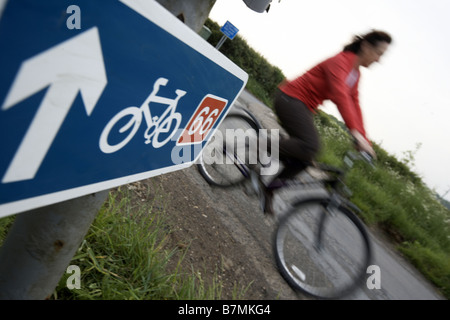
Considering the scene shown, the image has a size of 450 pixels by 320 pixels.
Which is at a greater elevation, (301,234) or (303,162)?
(303,162)

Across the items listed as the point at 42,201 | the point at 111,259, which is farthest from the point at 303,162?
the point at 42,201

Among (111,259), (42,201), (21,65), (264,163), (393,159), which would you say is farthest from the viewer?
(393,159)

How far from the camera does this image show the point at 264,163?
2969 millimetres

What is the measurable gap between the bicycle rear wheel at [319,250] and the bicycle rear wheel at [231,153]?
31.6 inches

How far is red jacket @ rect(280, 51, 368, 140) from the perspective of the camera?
2.21m

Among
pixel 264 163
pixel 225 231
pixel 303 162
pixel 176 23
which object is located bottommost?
pixel 225 231

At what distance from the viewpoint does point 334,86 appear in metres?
2.27

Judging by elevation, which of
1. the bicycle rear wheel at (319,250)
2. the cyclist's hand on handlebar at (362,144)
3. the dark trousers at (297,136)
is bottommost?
the bicycle rear wheel at (319,250)

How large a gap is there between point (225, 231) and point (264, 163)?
89 cm

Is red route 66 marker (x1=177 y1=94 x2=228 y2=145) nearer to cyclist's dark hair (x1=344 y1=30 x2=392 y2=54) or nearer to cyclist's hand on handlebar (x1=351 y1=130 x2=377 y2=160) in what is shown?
cyclist's hand on handlebar (x1=351 y1=130 x2=377 y2=160)

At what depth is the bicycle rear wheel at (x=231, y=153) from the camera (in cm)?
306

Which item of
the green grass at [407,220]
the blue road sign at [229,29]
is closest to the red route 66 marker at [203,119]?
the green grass at [407,220]

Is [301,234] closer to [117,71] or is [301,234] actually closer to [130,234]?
[130,234]

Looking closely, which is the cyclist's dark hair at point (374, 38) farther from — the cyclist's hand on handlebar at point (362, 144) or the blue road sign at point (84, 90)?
the blue road sign at point (84, 90)
